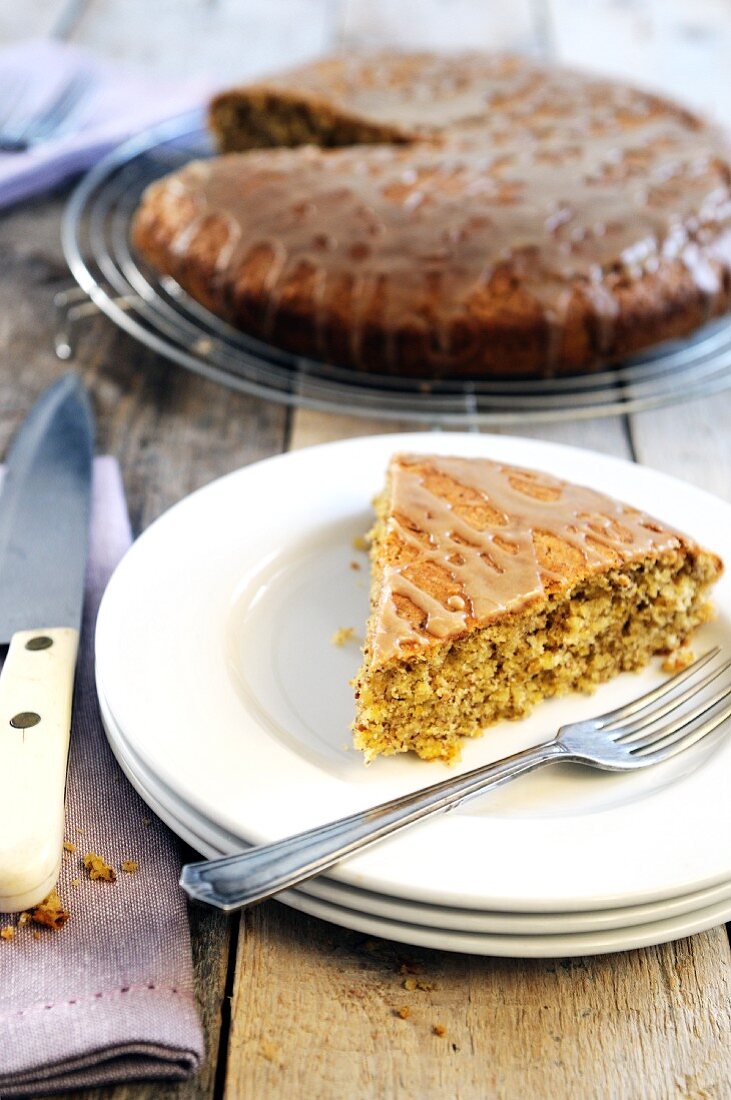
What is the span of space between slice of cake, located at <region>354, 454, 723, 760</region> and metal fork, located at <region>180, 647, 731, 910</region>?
0.35 feet

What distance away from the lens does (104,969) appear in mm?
1369

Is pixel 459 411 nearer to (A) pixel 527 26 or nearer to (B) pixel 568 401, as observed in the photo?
(B) pixel 568 401

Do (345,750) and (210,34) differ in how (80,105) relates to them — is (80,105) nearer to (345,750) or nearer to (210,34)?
(210,34)

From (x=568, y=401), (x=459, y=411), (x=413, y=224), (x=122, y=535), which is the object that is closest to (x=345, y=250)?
(x=413, y=224)

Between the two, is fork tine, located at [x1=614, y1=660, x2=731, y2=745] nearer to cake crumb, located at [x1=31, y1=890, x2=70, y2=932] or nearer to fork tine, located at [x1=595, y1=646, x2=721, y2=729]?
fork tine, located at [x1=595, y1=646, x2=721, y2=729]

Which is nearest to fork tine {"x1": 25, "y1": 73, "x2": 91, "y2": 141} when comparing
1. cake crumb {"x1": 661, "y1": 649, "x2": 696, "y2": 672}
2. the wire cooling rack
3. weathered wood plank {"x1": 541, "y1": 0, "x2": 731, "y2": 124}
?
the wire cooling rack

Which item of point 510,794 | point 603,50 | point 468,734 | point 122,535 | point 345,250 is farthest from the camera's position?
point 603,50

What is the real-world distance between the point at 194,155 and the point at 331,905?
2.92 m

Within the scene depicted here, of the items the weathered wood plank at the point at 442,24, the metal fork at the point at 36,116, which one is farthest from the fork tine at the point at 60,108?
the weathered wood plank at the point at 442,24

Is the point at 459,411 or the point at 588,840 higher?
the point at 588,840

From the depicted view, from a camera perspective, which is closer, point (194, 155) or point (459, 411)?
point (459, 411)

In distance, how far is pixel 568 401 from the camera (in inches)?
104

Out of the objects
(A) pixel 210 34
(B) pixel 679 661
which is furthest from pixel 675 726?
(A) pixel 210 34

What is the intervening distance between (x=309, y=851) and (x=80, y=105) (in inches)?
122
